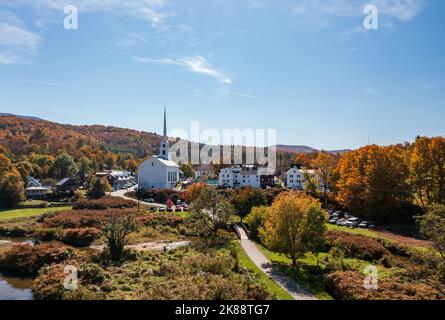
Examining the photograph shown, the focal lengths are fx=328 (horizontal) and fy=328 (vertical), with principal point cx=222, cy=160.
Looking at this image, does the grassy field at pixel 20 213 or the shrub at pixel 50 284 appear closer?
the shrub at pixel 50 284

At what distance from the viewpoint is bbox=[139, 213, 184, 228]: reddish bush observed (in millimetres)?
42191

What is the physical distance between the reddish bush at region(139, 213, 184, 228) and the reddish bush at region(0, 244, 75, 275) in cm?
1469

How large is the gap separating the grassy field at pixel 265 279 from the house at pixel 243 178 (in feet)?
172

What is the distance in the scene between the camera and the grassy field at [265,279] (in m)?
18.7

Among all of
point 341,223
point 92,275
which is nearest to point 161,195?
point 341,223

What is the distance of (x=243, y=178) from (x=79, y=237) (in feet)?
167

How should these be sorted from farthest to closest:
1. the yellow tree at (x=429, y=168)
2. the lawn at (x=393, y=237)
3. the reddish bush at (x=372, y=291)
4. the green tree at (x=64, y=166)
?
the green tree at (x=64, y=166), the yellow tree at (x=429, y=168), the lawn at (x=393, y=237), the reddish bush at (x=372, y=291)

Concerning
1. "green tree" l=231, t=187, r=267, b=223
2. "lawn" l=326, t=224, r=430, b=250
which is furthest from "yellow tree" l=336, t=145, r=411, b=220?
"green tree" l=231, t=187, r=267, b=223

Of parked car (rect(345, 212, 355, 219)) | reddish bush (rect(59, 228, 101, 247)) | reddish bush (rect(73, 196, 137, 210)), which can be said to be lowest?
reddish bush (rect(59, 228, 101, 247))

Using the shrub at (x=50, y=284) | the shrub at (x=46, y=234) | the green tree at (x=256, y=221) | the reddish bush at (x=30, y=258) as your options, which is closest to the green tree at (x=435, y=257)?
the green tree at (x=256, y=221)

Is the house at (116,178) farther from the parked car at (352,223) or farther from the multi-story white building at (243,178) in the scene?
the parked car at (352,223)

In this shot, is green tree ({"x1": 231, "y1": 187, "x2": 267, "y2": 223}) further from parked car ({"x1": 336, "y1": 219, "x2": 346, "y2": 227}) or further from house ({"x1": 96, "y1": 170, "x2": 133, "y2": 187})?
house ({"x1": 96, "y1": 170, "x2": 133, "y2": 187})

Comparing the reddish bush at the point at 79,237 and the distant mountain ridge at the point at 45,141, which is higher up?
the distant mountain ridge at the point at 45,141
